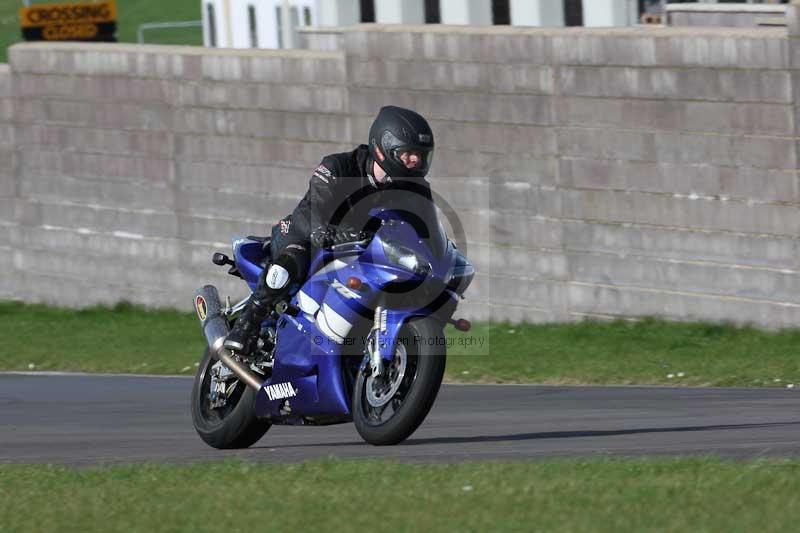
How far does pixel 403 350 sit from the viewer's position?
7.86m

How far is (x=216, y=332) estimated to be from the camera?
9070mm

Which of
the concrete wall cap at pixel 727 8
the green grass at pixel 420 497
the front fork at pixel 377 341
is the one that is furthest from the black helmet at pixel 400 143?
the concrete wall cap at pixel 727 8

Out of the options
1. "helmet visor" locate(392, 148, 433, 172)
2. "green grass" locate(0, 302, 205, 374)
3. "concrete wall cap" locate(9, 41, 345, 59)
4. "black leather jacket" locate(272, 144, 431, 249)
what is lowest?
"green grass" locate(0, 302, 205, 374)

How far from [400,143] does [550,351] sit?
625 centimetres

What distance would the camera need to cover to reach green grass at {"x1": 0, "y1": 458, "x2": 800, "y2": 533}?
6062mm

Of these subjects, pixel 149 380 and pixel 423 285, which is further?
pixel 149 380

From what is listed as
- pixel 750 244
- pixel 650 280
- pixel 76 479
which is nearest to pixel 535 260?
pixel 650 280

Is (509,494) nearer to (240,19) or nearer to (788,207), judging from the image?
(788,207)

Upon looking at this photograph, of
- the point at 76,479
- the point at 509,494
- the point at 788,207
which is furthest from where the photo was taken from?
the point at 788,207

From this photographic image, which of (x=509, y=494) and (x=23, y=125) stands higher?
(x=23, y=125)

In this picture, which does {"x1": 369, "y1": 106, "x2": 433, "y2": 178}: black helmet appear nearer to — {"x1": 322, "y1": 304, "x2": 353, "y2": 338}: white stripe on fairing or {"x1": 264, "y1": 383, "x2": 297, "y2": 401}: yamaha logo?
{"x1": 322, "y1": 304, "x2": 353, "y2": 338}: white stripe on fairing

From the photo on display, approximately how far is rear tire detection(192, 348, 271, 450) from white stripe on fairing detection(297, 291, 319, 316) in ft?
1.99

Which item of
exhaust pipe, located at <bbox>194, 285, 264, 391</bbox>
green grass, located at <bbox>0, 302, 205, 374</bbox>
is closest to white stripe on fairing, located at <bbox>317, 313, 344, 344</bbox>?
exhaust pipe, located at <bbox>194, 285, 264, 391</bbox>

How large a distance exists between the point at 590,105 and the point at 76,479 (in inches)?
324
